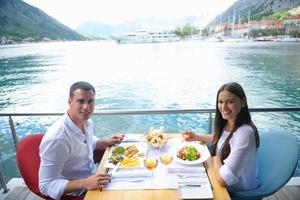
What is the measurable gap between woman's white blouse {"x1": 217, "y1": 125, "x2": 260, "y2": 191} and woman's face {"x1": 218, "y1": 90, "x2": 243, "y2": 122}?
0.38 feet

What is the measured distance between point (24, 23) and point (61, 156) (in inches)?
724

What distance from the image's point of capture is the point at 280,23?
26016mm

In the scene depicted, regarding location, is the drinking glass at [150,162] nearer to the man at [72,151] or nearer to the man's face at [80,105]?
the man at [72,151]

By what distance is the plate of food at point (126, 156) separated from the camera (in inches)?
53.1

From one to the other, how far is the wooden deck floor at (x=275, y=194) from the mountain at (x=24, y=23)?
15.9 metres

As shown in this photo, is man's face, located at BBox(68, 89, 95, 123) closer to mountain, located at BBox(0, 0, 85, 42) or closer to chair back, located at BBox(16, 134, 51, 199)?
chair back, located at BBox(16, 134, 51, 199)

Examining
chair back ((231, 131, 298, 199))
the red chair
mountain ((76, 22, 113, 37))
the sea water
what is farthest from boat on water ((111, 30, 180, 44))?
the red chair

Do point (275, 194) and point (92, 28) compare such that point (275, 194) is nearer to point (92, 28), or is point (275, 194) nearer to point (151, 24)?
point (92, 28)

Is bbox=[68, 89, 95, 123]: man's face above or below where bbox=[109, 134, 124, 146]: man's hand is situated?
above

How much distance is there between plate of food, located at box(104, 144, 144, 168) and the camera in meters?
1.35

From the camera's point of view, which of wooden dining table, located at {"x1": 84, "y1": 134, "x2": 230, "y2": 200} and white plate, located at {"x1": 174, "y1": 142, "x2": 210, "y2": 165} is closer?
wooden dining table, located at {"x1": 84, "y1": 134, "x2": 230, "y2": 200}

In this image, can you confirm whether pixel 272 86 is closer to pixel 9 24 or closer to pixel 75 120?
pixel 75 120

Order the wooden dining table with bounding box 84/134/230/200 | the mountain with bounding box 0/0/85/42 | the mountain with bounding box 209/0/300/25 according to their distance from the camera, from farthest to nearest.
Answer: the mountain with bounding box 209/0/300/25 → the mountain with bounding box 0/0/85/42 → the wooden dining table with bounding box 84/134/230/200

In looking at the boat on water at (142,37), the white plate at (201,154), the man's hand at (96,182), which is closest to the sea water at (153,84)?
the man's hand at (96,182)
